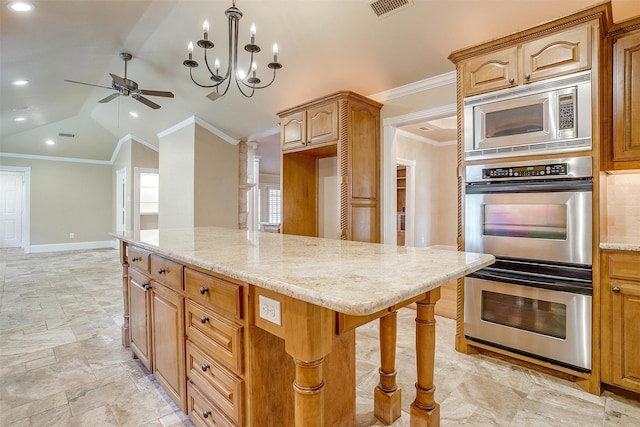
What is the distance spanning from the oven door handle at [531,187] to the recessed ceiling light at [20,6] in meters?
3.68

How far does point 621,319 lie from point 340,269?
190cm

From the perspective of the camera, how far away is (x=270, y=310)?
1053 millimetres

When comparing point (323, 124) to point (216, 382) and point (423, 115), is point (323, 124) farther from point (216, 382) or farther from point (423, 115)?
point (216, 382)

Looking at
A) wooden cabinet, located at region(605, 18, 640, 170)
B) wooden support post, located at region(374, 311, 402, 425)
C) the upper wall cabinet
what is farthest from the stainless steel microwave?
wooden support post, located at region(374, 311, 402, 425)

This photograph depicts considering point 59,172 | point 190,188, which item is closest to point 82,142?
point 59,172

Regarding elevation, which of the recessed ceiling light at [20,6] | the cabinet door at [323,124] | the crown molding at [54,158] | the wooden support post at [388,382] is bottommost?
the wooden support post at [388,382]

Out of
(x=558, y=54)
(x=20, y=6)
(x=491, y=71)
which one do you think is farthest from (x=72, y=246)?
(x=558, y=54)

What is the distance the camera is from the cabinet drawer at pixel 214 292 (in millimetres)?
1197

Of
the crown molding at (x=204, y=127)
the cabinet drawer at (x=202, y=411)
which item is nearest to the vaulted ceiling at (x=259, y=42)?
the crown molding at (x=204, y=127)

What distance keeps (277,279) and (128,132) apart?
27.8 ft

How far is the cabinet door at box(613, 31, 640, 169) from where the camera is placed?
1.96 metres

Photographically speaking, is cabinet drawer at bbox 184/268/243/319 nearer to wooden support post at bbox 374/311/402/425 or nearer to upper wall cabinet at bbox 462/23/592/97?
wooden support post at bbox 374/311/402/425

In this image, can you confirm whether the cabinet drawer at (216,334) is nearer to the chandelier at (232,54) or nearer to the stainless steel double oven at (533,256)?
the chandelier at (232,54)

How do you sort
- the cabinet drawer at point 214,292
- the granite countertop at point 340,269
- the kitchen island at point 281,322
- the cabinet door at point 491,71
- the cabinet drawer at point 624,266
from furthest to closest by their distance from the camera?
the cabinet door at point 491,71 → the cabinet drawer at point 624,266 → the cabinet drawer at point 214,292 → the kitchen island at point 281,322 → the granite countertop at point 340,269
